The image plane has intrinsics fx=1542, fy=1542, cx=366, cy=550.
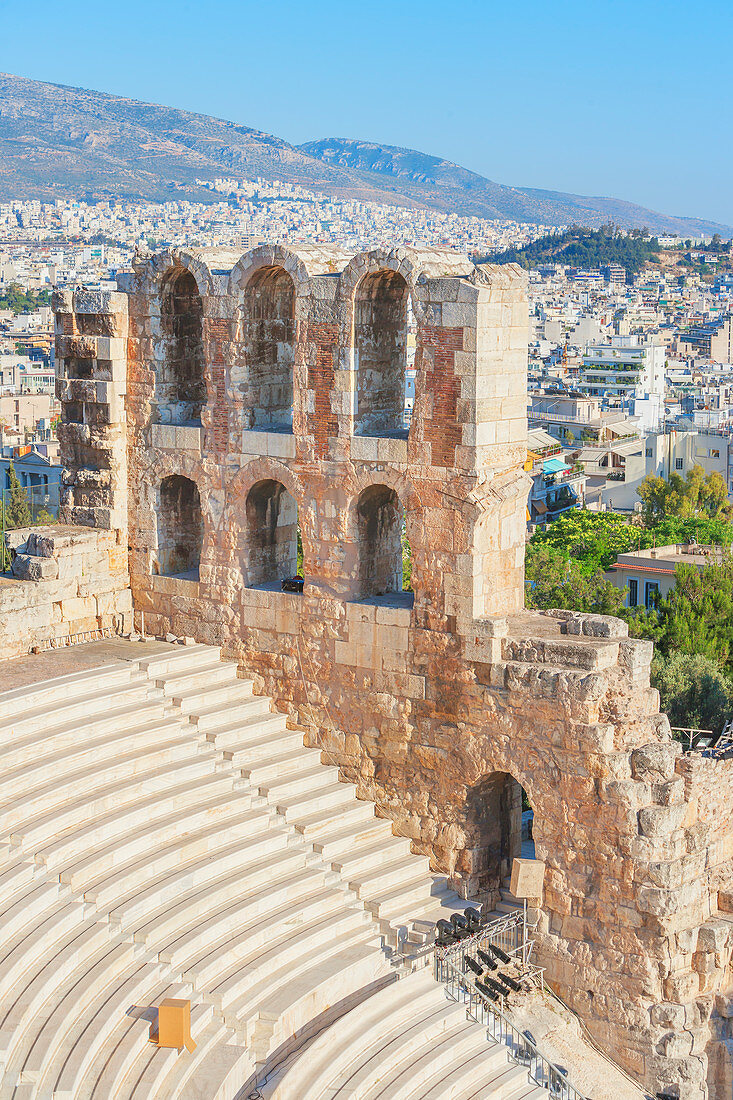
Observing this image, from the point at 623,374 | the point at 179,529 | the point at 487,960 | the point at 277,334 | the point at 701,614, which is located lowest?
the point at 487,960

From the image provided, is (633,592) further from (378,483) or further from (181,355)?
(378,483)

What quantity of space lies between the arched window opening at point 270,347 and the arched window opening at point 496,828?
20.0 feet

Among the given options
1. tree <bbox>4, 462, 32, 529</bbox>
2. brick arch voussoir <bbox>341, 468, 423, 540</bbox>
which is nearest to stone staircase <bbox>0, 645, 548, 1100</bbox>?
brick arch voussoir <bbox>341, 468, 423, 540</bbox>

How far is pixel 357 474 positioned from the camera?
21.5m

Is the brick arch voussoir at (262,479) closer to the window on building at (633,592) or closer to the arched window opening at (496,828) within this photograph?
the arched window opening at (496,828)

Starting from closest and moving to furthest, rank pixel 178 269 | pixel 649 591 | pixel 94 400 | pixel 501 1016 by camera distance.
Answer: pixel 501 1016, pixel 178 269, pixel 94 400, pixel 649 591

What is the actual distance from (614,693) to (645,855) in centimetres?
207

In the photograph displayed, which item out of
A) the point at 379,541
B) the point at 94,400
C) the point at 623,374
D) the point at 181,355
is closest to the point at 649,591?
the point at 181,355

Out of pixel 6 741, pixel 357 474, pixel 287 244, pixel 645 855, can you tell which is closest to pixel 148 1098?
pixel 6 741

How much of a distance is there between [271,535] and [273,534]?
6 cm

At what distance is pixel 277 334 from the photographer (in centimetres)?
2344

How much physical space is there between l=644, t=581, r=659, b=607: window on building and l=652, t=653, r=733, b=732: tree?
1903 centimetres

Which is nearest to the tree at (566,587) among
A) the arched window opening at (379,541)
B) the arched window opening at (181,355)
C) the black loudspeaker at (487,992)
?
the arched window opening at (379,541)

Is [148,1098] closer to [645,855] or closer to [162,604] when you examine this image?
[645,855]
